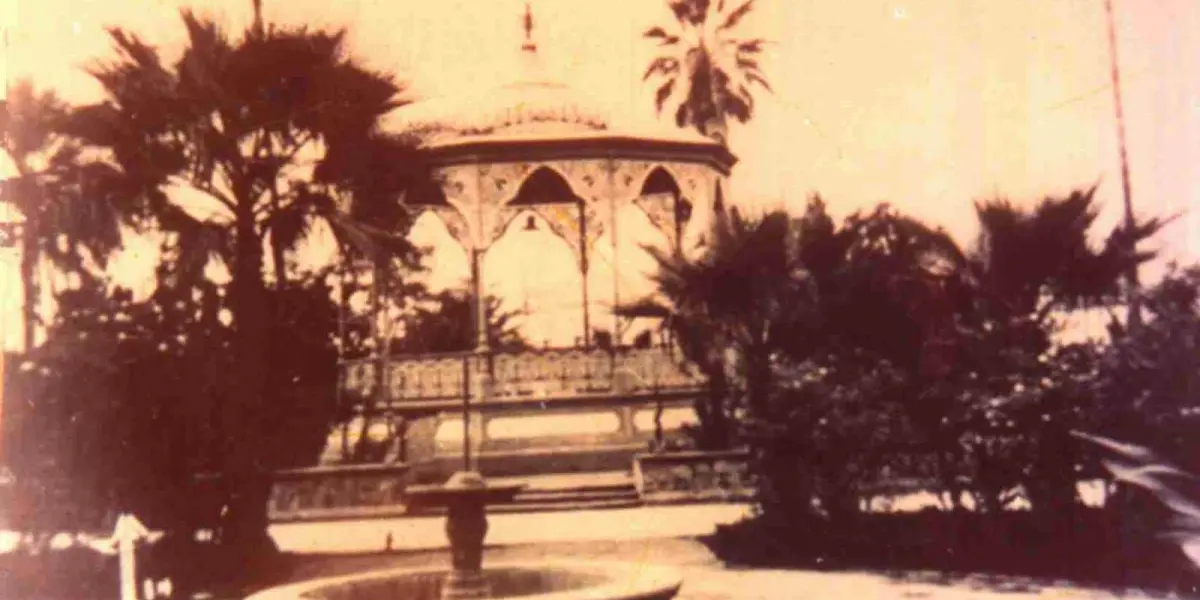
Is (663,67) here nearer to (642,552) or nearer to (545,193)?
(545,193)

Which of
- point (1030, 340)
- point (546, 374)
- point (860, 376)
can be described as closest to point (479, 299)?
point (546, 374)

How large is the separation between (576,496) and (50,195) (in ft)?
23.9

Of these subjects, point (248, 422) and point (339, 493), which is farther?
point (339, 493)

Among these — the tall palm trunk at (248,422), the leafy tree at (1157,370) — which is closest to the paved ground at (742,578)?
the tall palm trunk at (248,422)

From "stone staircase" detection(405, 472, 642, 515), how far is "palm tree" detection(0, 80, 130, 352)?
Answer: 5.71 m

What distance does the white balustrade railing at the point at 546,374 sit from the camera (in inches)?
843

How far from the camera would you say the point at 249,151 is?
48.3 ft

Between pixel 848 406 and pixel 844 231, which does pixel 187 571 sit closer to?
pixel 848 406

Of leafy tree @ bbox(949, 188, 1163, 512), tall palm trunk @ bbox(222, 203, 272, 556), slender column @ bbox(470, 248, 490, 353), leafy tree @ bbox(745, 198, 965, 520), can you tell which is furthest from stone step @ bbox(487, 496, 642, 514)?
leafy tree @ bbox(949, 188, 1163, 512)

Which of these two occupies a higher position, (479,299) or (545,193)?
(545,193)

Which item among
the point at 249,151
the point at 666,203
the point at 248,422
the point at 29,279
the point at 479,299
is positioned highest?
the point at 666,203

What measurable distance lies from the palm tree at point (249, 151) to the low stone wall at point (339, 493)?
132 inches

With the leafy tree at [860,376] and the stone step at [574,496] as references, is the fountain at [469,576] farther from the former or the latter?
the stone step at [574,496]

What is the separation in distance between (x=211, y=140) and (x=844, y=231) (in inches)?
247
